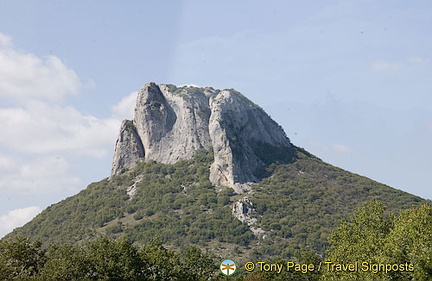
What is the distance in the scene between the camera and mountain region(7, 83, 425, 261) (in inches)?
6053

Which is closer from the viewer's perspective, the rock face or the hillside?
the hillside

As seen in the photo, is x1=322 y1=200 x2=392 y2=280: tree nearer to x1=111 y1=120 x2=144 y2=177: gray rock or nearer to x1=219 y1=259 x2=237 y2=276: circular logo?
x1=219 y1=259 x2=237 y2=276: circular logo

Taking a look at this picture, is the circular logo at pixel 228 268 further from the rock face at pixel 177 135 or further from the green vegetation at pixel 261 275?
the rock face at pixel 177 135

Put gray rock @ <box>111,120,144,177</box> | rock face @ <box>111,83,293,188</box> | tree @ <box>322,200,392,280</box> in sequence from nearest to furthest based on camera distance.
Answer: tree @ <box>322,200,392,280</box> → rock face @ <box>111,83,293,188</box> → gray rock @ <box>111,120,144,177</box>

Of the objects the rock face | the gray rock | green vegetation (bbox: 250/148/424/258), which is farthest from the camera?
the gray rock

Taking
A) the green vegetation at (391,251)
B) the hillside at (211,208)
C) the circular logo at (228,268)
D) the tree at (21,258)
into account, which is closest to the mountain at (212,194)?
the hillside at (211,208)

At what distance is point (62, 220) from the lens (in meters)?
174

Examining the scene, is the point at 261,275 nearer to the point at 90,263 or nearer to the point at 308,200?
the point at 90,263

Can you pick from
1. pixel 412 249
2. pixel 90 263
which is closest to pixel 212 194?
pixel 90 263

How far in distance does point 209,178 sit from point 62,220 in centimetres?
4570

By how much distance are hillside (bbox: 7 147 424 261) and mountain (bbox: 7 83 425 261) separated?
31 centimetres

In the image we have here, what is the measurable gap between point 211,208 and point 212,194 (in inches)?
234

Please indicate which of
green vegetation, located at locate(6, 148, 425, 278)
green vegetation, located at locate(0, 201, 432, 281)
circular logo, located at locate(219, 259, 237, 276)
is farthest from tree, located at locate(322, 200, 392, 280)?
green vegetation, located at locate(6, 148, 425, 278)

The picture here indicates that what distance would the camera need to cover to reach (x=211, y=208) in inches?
6599
